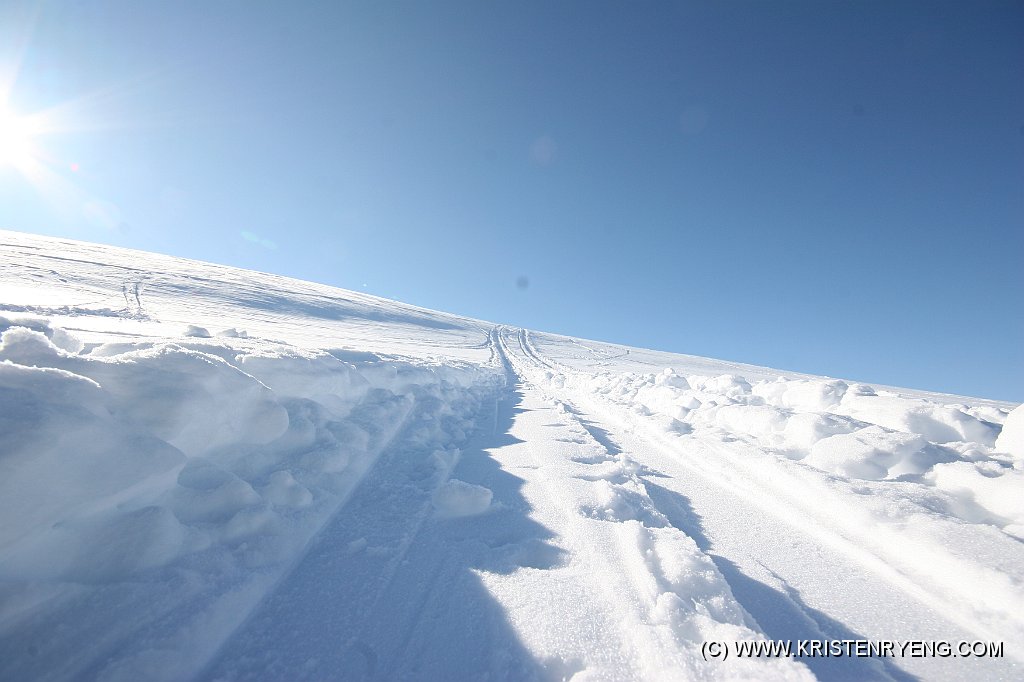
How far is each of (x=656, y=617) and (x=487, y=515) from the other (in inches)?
56.9

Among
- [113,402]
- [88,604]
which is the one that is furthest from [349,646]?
[113,402]

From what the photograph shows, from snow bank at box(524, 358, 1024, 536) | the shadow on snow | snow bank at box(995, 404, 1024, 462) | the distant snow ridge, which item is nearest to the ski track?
the shadow on snow

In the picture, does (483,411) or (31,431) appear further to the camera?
(483,411)

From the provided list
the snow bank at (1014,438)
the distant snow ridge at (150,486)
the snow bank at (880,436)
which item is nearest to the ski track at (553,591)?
the distant snow ridge at (150,486)

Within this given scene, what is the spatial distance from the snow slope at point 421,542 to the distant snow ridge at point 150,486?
0.04ft

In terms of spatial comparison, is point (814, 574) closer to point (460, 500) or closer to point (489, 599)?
point (489, 599)

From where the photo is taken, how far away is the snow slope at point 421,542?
5.50ft

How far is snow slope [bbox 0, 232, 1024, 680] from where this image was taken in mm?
1678

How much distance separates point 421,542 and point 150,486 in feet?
5.01

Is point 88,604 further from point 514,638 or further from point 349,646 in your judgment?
point 514,638

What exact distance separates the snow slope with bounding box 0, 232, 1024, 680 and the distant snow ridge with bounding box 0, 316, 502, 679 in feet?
0.04

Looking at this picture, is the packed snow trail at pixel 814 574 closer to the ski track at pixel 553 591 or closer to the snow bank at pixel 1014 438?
the ski track at pixel 553 591

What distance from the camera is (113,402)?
2.21 m

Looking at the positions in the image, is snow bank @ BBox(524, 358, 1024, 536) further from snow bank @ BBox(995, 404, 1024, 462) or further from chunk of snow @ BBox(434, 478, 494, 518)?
chunk of snow @ BBox(434, 478, 494, 518)
